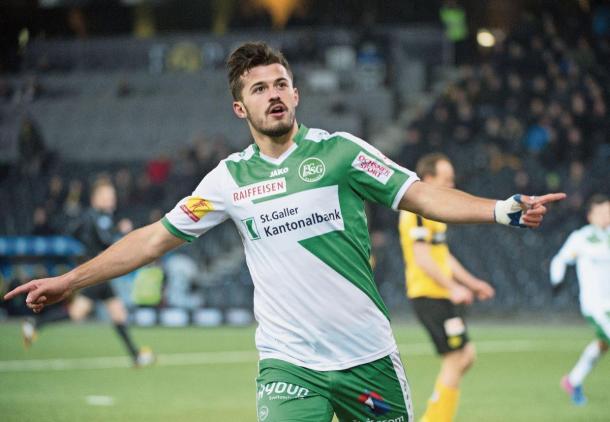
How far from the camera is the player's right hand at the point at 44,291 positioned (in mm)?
5442

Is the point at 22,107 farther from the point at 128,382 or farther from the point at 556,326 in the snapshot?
the point at 128,382

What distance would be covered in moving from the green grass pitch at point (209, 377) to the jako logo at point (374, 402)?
5.37m

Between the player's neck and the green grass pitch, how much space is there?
219 inches

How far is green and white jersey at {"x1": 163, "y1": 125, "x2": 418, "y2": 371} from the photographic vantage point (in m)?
5.33

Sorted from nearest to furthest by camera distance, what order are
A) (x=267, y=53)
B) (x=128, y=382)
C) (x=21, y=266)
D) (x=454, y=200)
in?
(x=454, y=200) → (x=267, y=53) → (x=128, y=382) → (x=21, y=266)

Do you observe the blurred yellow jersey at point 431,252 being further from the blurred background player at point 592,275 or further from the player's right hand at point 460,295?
the blurred background player at point 592,275

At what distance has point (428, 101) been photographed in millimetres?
31891

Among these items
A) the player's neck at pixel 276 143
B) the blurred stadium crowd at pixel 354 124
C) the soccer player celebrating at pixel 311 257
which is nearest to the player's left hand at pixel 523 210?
the soccer player celebrating at pixel 311 257

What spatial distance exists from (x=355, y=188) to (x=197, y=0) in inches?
1347

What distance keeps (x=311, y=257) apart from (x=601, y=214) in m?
7.42

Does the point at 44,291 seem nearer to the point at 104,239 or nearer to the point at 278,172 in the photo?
the point at 278,172

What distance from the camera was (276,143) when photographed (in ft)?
17.9

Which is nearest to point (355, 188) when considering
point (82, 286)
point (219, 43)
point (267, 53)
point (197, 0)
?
point (267, 53)

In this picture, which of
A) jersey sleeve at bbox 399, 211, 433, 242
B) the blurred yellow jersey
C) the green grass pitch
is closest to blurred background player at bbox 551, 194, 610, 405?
the green grass pitch
